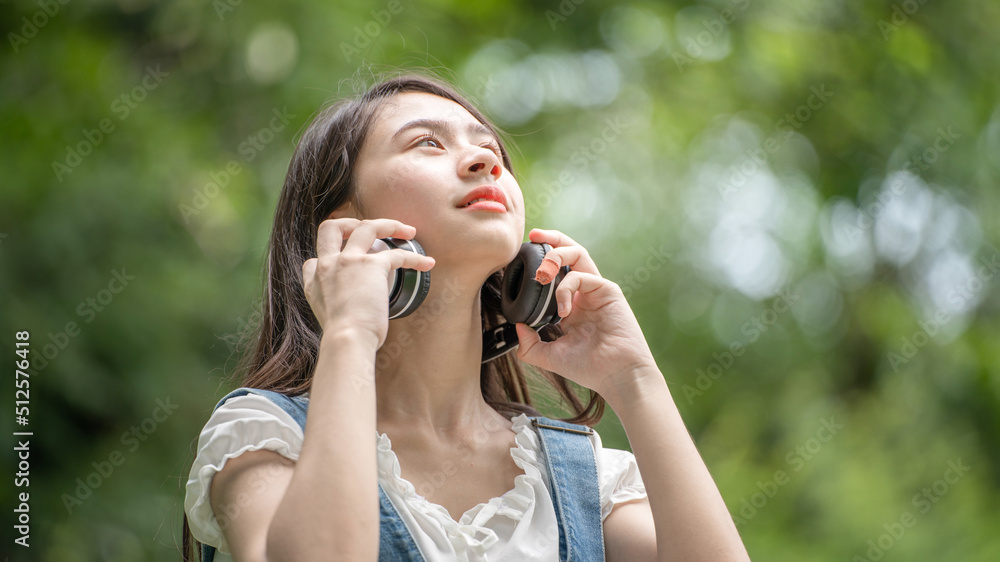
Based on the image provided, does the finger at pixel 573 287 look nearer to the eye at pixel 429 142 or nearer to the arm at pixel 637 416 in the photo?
the arm at pixel 637 416

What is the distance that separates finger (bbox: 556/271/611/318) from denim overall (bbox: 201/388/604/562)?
0.94 feet

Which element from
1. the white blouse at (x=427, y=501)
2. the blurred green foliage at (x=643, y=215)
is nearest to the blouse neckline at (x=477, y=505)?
the white blouse at (x=427, y=501)

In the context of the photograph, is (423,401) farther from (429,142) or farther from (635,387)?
(429,142)

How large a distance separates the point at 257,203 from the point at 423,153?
5.95ft

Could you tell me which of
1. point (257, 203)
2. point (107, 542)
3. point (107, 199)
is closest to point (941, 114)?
point (257, 203)

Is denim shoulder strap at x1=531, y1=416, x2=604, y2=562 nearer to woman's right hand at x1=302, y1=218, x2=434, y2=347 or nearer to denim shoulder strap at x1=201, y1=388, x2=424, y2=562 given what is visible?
denim shoulder strap at x1=201, y1=388, x2=424, y2=562

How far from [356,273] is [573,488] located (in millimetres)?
666

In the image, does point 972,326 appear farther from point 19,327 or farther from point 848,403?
point 19,327

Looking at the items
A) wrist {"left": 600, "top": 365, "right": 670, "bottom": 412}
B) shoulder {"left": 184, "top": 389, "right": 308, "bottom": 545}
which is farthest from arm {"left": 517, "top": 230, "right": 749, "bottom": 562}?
shoulder {"left": 184, "top": 389, "right": 308, "bottom": 545}

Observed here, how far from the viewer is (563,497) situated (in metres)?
1.66

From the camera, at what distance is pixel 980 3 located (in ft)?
14.3

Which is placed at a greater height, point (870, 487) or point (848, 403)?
point (848, 403)

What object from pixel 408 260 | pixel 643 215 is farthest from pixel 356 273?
pixel 643 215

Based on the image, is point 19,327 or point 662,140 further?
point 662,140
